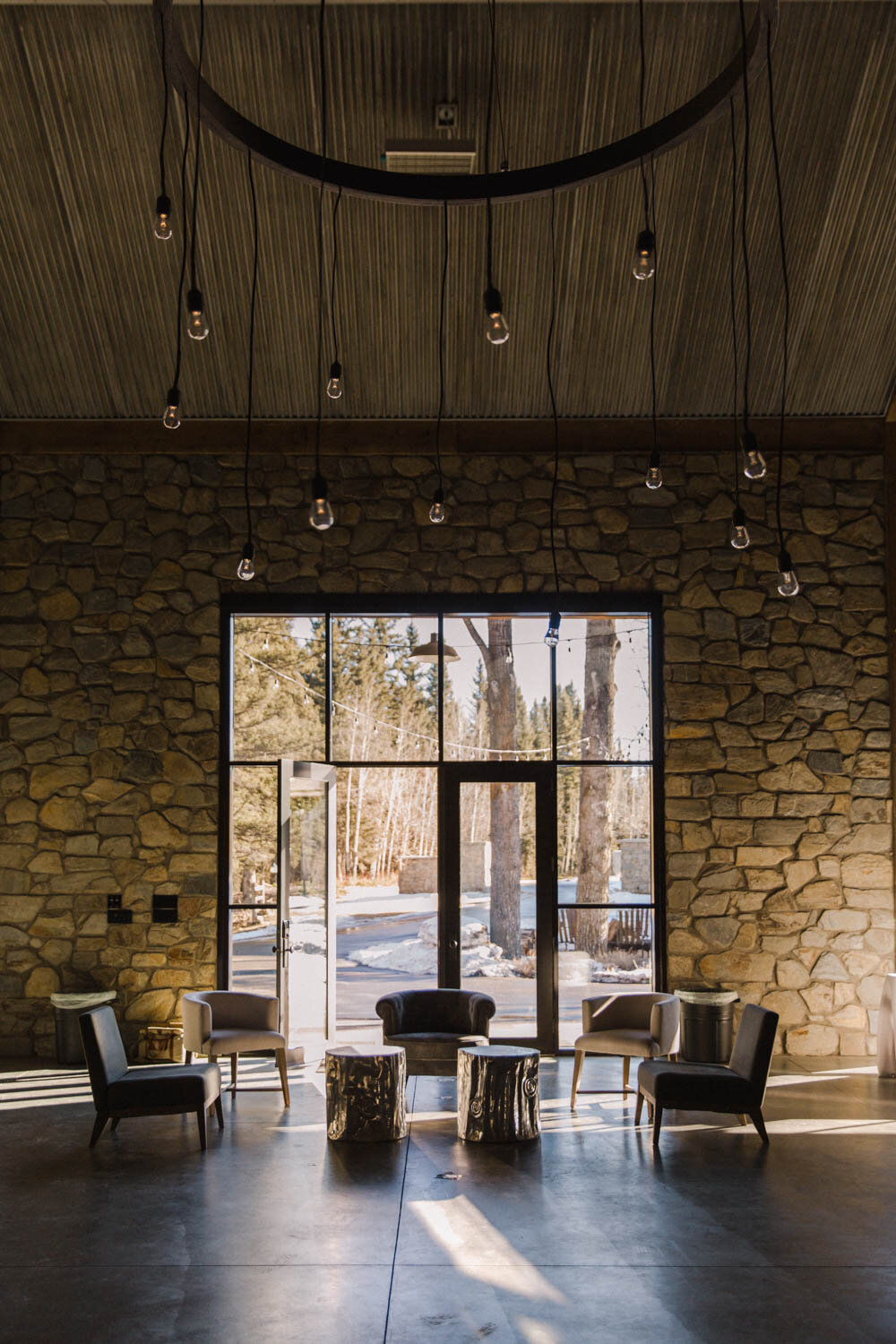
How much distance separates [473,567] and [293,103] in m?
3.57

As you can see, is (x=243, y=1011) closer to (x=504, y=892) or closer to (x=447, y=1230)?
(x=504, y=892)

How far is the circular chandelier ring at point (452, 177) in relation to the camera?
472 cm

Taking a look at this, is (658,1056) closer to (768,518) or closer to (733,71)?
(768,518)

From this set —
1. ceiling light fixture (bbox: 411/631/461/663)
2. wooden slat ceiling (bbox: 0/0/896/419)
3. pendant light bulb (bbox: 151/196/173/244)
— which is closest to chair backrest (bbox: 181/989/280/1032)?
ceiling light fixture (bbox: 411/631/461/663)

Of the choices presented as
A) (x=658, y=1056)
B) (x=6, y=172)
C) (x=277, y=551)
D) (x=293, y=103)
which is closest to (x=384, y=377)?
(x=277, y=551)

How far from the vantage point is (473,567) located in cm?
912

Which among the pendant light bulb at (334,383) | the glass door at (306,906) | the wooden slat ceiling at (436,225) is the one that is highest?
the wooden slat ceiling at (436,225)

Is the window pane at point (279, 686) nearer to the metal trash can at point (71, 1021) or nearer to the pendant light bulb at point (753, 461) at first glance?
the metal trash can at point (71, 1021)

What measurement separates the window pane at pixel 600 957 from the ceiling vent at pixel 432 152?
5.41 m

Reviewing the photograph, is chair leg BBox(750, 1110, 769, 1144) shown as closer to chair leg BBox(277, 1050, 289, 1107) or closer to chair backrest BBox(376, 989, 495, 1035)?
chair backrest BBox(376, 989, 495, 1035)

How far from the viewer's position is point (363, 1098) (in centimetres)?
Result: 646

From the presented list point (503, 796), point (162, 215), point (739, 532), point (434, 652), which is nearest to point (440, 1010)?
point (503, 796)

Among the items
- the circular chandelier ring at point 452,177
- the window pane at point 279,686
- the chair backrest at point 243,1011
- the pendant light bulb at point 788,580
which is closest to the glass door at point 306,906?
the chair backrest at point 243,1011

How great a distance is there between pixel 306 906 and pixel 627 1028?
242 cm
